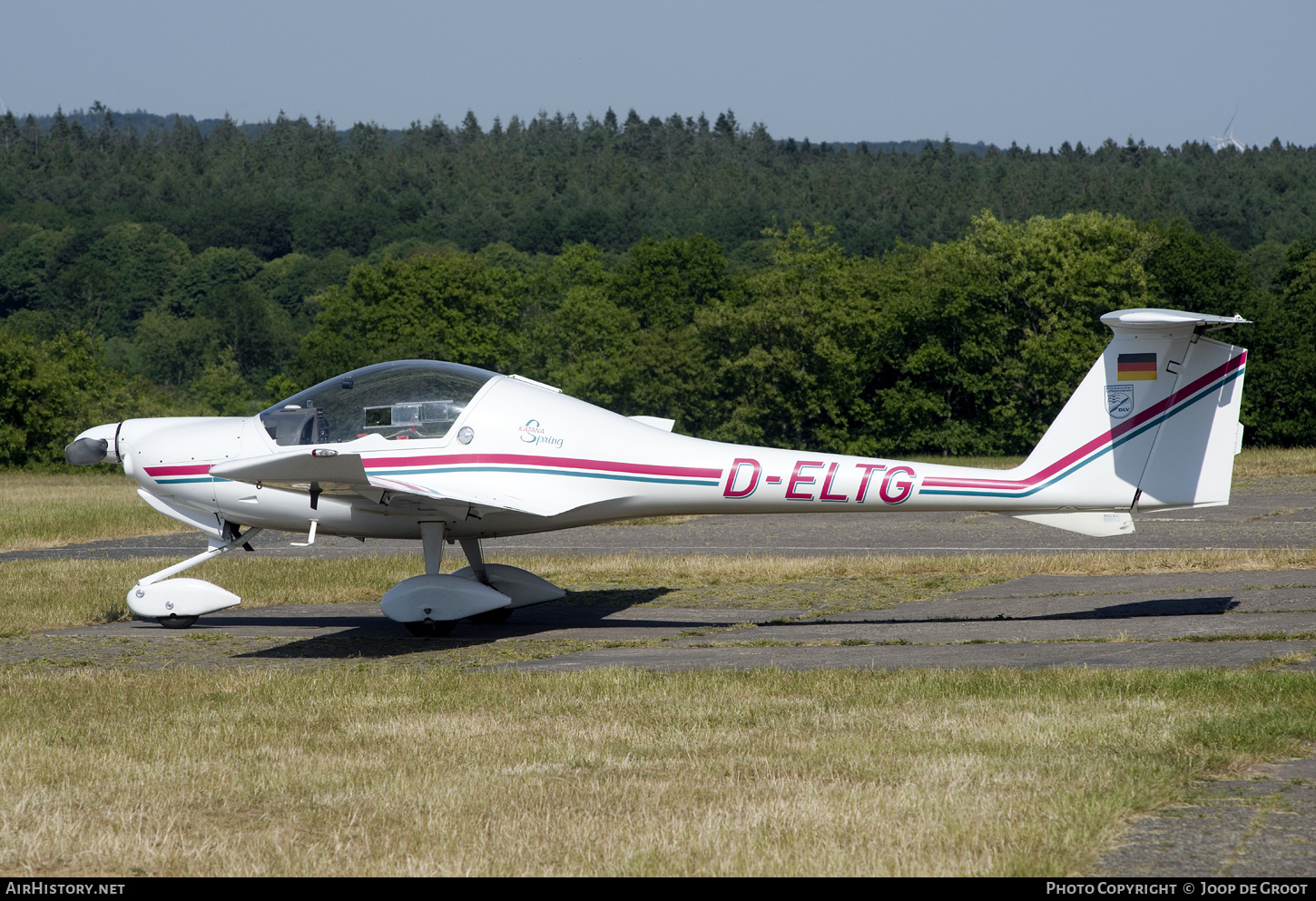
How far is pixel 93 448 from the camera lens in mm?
14031

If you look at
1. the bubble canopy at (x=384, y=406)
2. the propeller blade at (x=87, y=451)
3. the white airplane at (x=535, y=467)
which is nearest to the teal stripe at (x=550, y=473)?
the white airplane at (x=535, y=467)

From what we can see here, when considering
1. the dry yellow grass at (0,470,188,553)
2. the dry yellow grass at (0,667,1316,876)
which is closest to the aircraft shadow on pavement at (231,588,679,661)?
the dry yellow grass at (0,667,1316,876)

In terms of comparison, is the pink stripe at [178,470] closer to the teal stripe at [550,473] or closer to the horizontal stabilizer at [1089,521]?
the teal stripe at [550,473]

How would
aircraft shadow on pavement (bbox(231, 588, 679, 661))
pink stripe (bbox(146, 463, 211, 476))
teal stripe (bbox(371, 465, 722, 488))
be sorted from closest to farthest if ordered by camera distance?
Answer: 1. aircraft shadow on pavement (bbox(231, 588, 679, 661))
2. teal stripe (bbox(371, 465, 722, 488))
3. pink stripe (bbox(146, 463, 211, 476))

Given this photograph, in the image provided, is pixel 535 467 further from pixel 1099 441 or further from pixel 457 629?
pixel 1099 441

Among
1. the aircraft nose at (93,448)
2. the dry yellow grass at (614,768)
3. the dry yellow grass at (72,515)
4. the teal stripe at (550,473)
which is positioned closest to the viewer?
the dry yellow grass at (614,768)

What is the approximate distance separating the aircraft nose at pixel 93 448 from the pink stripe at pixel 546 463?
3284mm

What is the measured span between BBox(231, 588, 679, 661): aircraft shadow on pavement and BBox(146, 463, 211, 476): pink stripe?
78.1 inches

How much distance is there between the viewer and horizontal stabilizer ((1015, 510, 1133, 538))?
12133 millimetres

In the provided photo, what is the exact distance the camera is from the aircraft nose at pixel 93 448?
45.8 ft

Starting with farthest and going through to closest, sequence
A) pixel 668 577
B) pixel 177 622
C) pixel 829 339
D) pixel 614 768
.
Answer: pixel 829 339 < pixel 668 577 < pixel 177 622 < pixel 614 768

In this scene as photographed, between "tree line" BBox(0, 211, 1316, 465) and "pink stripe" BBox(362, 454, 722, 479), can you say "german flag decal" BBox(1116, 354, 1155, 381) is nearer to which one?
"pink stripe" BBox(362, 454, 722, 479)

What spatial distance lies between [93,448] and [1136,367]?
10.9 metres

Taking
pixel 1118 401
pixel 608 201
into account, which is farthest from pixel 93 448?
pixel 608 201
